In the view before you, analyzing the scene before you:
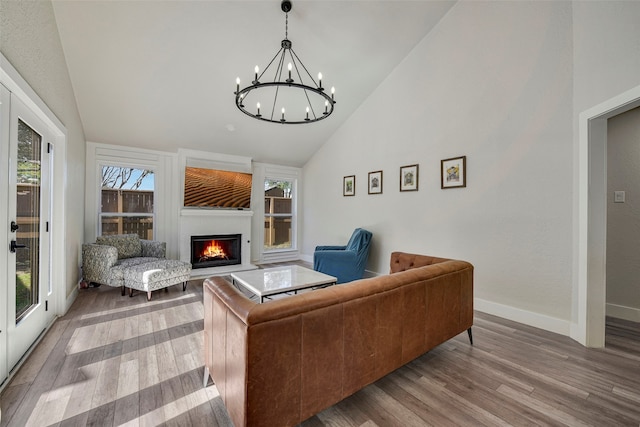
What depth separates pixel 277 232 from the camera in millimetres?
6379

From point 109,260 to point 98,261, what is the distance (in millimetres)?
192

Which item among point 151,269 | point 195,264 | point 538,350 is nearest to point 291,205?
point 195,264

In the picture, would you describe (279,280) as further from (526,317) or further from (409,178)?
(526,317)

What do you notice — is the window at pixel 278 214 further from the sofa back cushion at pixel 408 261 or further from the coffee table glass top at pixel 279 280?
the sofa back cushion at pixel 408 261

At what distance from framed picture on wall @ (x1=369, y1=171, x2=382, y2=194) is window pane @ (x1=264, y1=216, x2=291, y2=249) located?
2.62 metres

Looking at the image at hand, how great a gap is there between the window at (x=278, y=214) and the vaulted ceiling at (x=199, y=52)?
1911mm

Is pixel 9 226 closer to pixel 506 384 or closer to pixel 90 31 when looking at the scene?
pixel 90 31

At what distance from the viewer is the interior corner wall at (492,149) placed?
8.64ft

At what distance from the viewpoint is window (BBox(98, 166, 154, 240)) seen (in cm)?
450

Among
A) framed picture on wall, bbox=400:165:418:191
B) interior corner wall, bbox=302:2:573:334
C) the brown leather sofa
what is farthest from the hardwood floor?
framed picture on wall, bbox=400:165:418:191

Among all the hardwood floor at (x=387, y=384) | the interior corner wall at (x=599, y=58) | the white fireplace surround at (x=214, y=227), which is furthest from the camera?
the white fireplace surround at (x=214, y=227)

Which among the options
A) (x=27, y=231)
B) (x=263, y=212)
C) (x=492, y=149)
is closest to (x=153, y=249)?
(x=27, y=231)

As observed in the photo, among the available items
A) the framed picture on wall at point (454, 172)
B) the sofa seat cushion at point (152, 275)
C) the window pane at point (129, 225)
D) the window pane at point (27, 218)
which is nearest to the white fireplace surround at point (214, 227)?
the window pane at point (129, 225)

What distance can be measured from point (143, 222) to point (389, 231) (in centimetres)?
438
